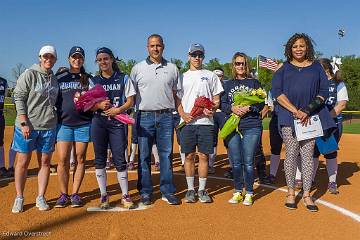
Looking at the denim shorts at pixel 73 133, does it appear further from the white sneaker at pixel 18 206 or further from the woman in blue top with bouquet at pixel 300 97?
the woman in blue top with bouquet at pixel 300 97

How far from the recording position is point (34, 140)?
528cm

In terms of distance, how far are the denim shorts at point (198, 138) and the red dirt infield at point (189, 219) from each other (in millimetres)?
796

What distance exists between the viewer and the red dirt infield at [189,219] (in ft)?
14.8

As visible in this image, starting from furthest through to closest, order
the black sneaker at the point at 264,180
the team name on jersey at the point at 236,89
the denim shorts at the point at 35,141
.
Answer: the black sneaker at the point at 264,180
the team name on jersey at the point at 236,89
the denim shorts at the point at 35,141

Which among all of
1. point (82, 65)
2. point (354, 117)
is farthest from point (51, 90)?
point (354, 117)

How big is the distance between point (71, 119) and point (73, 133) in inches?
8.3

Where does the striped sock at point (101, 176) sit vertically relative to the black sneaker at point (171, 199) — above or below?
above

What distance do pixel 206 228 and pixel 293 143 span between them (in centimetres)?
176

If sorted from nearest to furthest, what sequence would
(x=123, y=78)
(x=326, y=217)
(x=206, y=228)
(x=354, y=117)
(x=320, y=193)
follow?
1. (x=206, y=228)
2. (x=326, y=217)
3. (x=123, y=78)
4. (x=320, y=193)
5. (x=354, y=117)

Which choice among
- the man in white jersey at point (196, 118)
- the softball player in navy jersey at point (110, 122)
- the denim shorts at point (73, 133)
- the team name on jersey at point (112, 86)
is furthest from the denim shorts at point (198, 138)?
the denim shorts at point (73, 133)

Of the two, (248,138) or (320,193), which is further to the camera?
(320,193)

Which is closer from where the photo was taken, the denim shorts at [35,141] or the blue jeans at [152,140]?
the denim shorts at [35,141]

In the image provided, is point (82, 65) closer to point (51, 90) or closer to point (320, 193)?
point (51, 90)

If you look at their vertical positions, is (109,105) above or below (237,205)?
above
